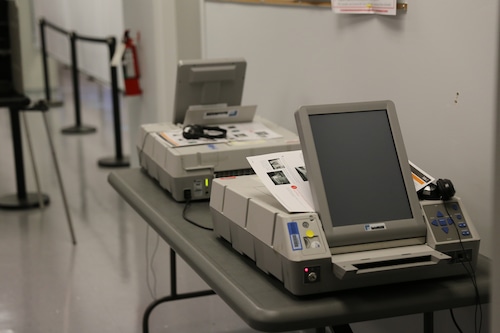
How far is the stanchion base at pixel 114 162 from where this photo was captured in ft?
18.3

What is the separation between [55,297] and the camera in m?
3.37

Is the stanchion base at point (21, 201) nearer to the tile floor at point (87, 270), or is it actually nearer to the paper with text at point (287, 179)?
the tile floor at point (87, 270)

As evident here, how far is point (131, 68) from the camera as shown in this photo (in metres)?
4.54

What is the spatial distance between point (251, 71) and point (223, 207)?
1.53m

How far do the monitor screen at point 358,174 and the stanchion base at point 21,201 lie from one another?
3296 millimetres

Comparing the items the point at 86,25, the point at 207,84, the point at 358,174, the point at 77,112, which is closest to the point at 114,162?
the point at 77,112

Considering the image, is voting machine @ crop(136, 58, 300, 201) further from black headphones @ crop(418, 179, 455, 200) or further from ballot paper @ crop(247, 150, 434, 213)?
black headphones @ crop(418, 179, 455, 200)

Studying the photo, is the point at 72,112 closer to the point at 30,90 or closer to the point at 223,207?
the point at 30,90

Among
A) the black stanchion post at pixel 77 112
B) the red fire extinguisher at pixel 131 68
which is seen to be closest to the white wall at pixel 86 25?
the black stanchion post at pixel 77 112

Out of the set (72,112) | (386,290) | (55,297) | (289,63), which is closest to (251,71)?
(289,63)

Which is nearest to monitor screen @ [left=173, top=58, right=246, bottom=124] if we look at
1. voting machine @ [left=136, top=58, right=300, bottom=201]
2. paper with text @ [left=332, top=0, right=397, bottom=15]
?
voting machine @ [left=136, top=58, right=300, bottom=201]

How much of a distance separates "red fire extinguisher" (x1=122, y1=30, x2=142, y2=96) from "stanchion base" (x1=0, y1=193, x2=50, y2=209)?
2.94 feet

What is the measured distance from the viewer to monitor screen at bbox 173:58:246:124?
8.82 ft

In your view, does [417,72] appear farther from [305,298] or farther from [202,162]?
[305,298]
